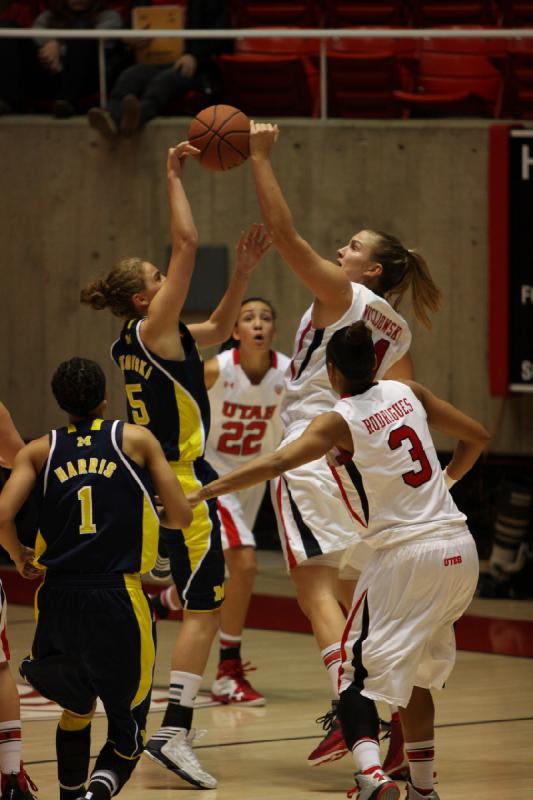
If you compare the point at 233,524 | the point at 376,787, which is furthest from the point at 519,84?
Result: the point at 376,787

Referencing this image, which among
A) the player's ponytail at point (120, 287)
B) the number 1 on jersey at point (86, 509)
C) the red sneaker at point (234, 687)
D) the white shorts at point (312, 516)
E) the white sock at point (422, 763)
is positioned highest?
the player's ponytail at point (120, 287)

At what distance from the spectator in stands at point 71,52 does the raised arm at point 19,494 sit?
6.85 m

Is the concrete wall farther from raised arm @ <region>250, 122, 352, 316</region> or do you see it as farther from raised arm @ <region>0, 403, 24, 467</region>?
raised arm @ <region>0, 403, 24, 467</region>

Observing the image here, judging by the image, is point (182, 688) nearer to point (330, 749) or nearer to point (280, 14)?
point (330, 749)

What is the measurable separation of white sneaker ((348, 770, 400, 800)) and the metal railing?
241 inches

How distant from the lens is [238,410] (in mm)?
7871

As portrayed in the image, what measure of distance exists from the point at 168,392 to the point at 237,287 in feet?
2.14

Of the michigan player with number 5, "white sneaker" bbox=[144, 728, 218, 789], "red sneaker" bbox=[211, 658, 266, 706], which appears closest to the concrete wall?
the michigan player with number 5

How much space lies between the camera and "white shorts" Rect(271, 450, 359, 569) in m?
5.89

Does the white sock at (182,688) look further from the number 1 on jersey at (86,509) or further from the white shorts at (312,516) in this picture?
the number 1 on jersey at (86,509)

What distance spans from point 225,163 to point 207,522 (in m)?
1.47

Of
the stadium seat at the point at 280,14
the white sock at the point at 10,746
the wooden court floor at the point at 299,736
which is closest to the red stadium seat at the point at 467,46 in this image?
the stadium seat at the point at 280,14

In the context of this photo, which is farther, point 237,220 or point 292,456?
point 237,220

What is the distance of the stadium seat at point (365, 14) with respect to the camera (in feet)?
37.5
